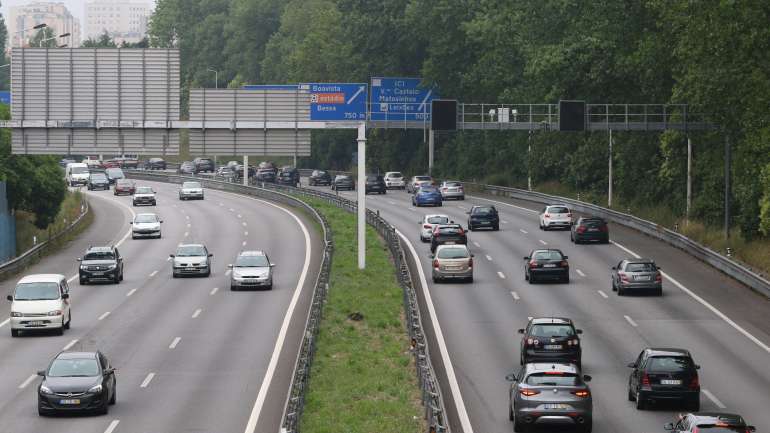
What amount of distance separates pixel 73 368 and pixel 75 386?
23.7 inches

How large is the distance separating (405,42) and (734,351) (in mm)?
91178

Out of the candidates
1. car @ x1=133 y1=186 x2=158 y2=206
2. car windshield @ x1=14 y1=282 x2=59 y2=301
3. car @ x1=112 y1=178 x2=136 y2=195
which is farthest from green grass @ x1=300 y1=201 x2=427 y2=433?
car @ x1=112 y1=178 x2=136 y2=195

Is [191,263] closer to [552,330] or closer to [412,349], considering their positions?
[412,349]

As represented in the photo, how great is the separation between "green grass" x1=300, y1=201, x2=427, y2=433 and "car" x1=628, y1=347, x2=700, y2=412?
5.15 metres

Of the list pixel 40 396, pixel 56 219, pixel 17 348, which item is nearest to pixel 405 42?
pixel 56 219

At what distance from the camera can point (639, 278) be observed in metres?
54.9

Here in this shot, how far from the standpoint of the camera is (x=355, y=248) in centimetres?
7238

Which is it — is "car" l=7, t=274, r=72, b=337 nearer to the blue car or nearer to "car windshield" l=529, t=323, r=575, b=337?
"car windshield" l=529, t=323, r=575, b=337

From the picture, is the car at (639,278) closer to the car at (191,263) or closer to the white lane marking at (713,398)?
the car at (191,263)

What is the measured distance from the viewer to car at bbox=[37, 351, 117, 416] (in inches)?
1257

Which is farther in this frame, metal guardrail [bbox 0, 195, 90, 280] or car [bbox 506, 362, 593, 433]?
metal guardrail [bbox 0, 195, 90, 280]

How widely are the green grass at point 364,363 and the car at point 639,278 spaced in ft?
28.0

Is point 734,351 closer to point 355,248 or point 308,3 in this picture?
point 355,248

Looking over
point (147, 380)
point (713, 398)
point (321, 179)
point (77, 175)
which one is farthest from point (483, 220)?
point (77, 175)
